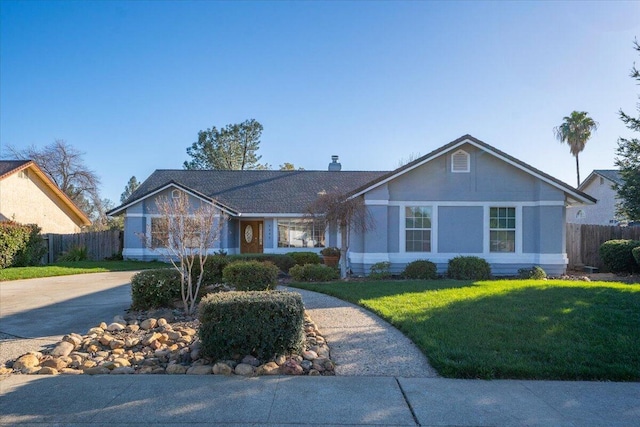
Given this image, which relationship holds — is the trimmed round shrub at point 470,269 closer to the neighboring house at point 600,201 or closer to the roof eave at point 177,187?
the roof eave at point 177,187

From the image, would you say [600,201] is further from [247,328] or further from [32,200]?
[32,200]

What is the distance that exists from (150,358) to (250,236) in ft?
60.5

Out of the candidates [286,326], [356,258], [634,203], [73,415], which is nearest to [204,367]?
[286,326]

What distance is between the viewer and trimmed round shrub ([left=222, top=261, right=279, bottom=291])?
9.81 m

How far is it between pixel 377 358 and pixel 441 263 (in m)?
9.95

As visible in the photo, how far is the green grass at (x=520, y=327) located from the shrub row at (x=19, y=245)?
54.6ft

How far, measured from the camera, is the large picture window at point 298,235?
917 inches

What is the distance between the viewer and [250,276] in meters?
9.82

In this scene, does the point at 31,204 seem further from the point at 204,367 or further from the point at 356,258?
the point at 204,367

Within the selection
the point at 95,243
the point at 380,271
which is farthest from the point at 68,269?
the point at 380,271

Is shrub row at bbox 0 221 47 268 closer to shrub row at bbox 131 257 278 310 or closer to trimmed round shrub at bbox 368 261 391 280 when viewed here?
shrub row at bbox 131 257 278 310

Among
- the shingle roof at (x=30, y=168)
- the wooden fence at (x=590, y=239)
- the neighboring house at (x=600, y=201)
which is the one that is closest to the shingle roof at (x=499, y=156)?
the wooden fence at (x=590, y=239)

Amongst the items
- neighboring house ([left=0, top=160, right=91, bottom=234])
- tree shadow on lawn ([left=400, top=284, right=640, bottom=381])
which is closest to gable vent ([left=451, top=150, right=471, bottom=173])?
tree shadow on lawn ([left=400, top=284, right=640, bottom=381])

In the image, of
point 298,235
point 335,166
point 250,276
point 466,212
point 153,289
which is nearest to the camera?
point 153,289
